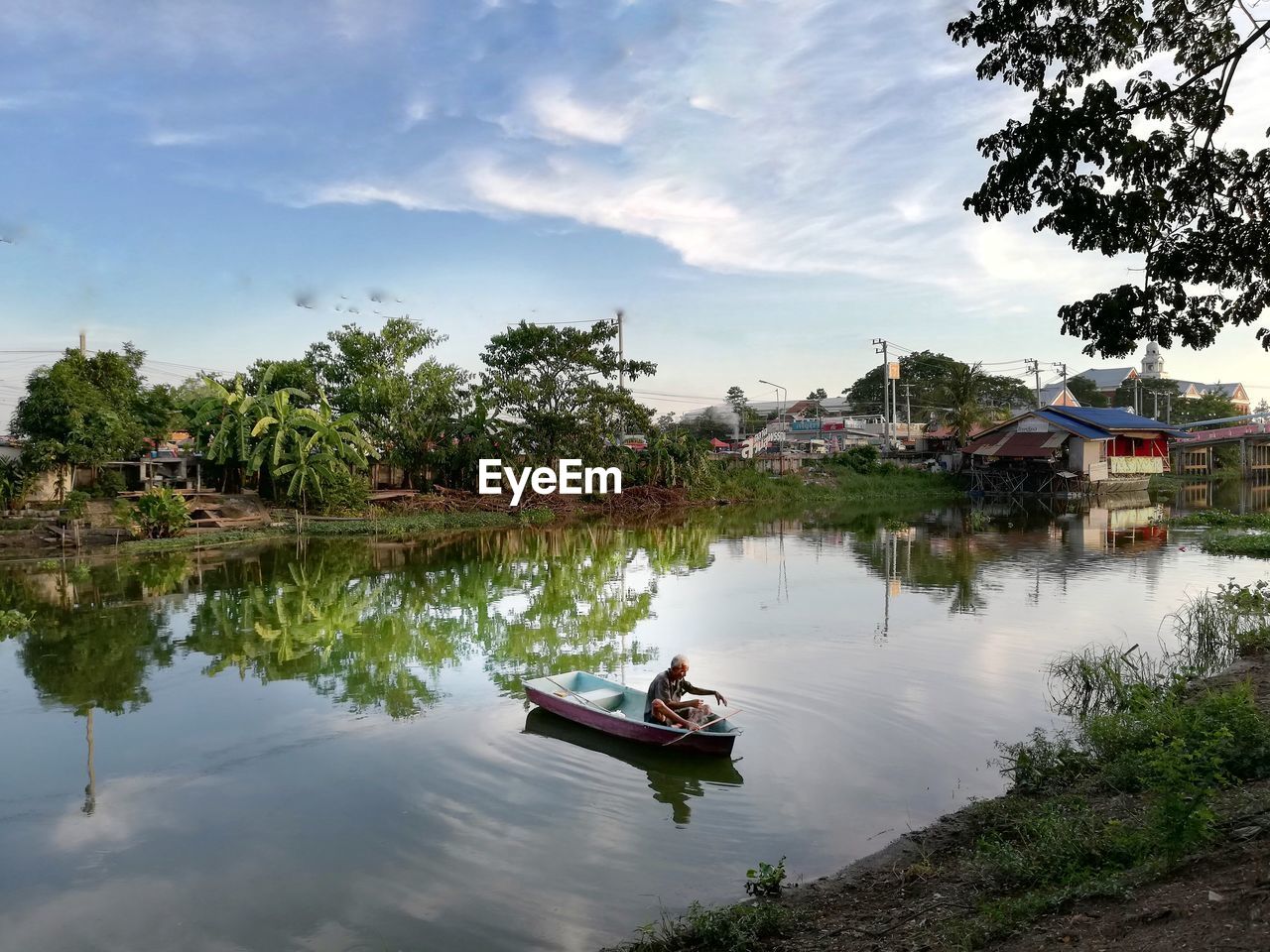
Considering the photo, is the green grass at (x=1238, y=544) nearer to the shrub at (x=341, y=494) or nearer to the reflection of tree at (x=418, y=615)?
the reflection of tree at (x=418, y=615)

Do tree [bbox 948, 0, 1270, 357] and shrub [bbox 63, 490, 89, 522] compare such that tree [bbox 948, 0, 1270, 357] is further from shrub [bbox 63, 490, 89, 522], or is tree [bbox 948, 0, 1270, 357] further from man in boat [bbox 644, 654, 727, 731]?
shrub [bbox 63, 490, 89, 522]

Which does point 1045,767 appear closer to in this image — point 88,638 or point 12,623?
point 88,638

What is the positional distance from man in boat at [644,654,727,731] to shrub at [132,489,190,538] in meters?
19.5

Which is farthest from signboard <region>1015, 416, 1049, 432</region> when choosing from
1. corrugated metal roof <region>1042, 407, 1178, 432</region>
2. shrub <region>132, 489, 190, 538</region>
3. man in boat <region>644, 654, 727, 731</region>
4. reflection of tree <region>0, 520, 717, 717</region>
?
man in boat <region>644, 654, 727, 731</region>

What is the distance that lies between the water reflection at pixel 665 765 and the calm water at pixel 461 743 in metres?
0.04

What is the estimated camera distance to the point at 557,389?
3428cm

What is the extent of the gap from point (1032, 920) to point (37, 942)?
5.92 meters

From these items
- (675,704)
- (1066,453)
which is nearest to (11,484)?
(675,704)

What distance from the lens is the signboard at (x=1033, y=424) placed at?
42656 millimetres

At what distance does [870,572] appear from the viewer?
1919 centimetres

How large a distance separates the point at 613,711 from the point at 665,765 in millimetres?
1030

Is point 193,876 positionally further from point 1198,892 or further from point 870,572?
point 870,572

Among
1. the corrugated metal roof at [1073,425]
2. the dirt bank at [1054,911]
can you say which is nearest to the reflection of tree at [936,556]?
the dirt bank at [1054,911]

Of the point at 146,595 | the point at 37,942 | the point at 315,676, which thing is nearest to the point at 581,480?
the point at 146,595
